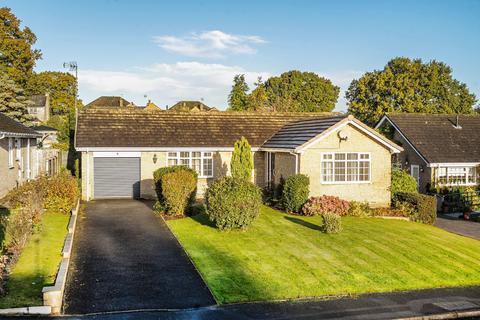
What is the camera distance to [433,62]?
69625 millimetres

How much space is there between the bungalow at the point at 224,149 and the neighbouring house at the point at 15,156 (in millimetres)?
3439

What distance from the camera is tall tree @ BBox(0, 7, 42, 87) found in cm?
5981

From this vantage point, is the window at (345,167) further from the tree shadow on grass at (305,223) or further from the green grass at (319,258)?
the green grass at (319,258)

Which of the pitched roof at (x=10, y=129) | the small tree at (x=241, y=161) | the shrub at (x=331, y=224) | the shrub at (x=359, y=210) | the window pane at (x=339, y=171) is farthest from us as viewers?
the small tree at (x=241, y=161)

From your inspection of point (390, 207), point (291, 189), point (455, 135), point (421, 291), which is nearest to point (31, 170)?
point (291, 189)

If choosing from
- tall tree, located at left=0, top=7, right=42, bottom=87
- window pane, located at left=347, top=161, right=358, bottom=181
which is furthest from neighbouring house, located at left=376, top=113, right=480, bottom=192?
tall tree, located at left=0, top=7, right=42, bottom=87

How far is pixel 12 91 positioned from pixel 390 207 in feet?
133

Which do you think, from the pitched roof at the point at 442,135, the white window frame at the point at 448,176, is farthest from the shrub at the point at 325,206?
the white window frame at the point at 448,176

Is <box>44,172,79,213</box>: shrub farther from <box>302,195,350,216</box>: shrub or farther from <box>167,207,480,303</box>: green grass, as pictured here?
<box>302,195,350,216</box>: shrub

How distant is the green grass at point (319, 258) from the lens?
1197cm

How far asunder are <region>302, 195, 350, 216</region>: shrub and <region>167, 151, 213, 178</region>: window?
26.2ft

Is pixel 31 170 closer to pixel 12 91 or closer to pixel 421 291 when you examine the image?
pixel 12 91

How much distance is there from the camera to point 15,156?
1032 inches

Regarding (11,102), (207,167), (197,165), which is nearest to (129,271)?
(197,165)
